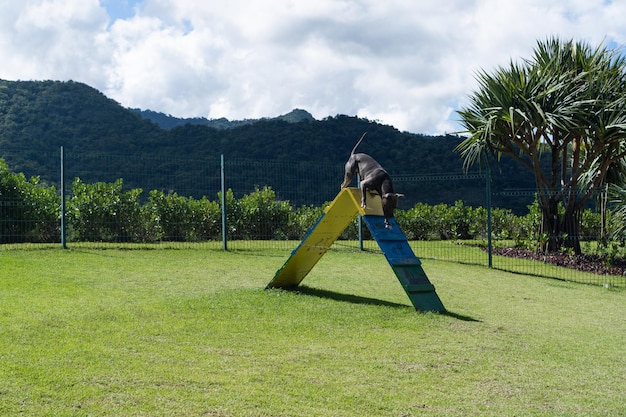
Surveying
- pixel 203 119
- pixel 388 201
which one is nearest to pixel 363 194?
pixel 388 201

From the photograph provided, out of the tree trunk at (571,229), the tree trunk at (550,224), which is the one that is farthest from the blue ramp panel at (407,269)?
the tree trunk at (571,229)

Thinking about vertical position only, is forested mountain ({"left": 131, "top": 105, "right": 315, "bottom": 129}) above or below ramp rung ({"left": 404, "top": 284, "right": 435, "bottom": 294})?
above

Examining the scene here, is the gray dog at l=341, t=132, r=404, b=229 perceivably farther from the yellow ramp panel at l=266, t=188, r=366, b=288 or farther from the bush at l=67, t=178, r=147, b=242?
the bush at l=67, t=178, r=147, b=242

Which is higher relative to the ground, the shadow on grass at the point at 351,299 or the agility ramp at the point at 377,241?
the agility ramp at the point at 377,241

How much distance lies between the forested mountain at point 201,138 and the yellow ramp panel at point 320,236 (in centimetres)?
1856

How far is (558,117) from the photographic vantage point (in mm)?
15555

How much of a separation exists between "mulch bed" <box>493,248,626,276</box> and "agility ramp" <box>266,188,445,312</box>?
25.6 feet

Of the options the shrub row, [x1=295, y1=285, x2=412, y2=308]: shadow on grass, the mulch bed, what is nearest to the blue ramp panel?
[x1=295, y1=285, x2=412, y2=308]: shadow on grass

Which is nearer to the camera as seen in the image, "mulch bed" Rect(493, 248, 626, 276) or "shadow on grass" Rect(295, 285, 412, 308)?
"shadow on grass" Rect(295, 285, 412, 308)

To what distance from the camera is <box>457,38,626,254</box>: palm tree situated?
51.3 ft

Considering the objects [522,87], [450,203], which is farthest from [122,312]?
[450,203]

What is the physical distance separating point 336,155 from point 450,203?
9.46m

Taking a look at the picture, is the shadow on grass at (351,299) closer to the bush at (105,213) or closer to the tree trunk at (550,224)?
the bush at (105,213)

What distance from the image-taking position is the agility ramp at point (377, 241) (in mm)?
8070
